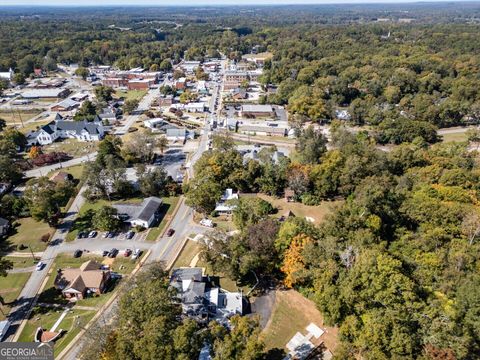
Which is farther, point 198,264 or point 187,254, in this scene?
point 187,254

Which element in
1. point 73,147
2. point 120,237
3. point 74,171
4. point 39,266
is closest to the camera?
point 39,266

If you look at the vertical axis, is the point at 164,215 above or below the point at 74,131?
below

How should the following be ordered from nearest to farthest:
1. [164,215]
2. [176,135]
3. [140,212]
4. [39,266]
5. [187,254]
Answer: [39,266], [187,254], [140,212], [164,215], [176,135]

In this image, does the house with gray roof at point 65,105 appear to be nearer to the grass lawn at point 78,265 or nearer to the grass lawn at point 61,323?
the grass lawn at point 78,265

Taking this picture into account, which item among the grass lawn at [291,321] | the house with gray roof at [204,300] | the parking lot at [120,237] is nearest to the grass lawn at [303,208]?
the grass lawn at [291,321]

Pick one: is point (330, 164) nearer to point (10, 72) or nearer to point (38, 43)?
point (10, 72)

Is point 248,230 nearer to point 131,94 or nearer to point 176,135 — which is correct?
point 176,135

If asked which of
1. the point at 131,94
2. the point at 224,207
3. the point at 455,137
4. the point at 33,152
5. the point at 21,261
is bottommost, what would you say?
the point at 21,261

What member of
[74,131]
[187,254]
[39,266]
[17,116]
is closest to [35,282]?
[39,266]
